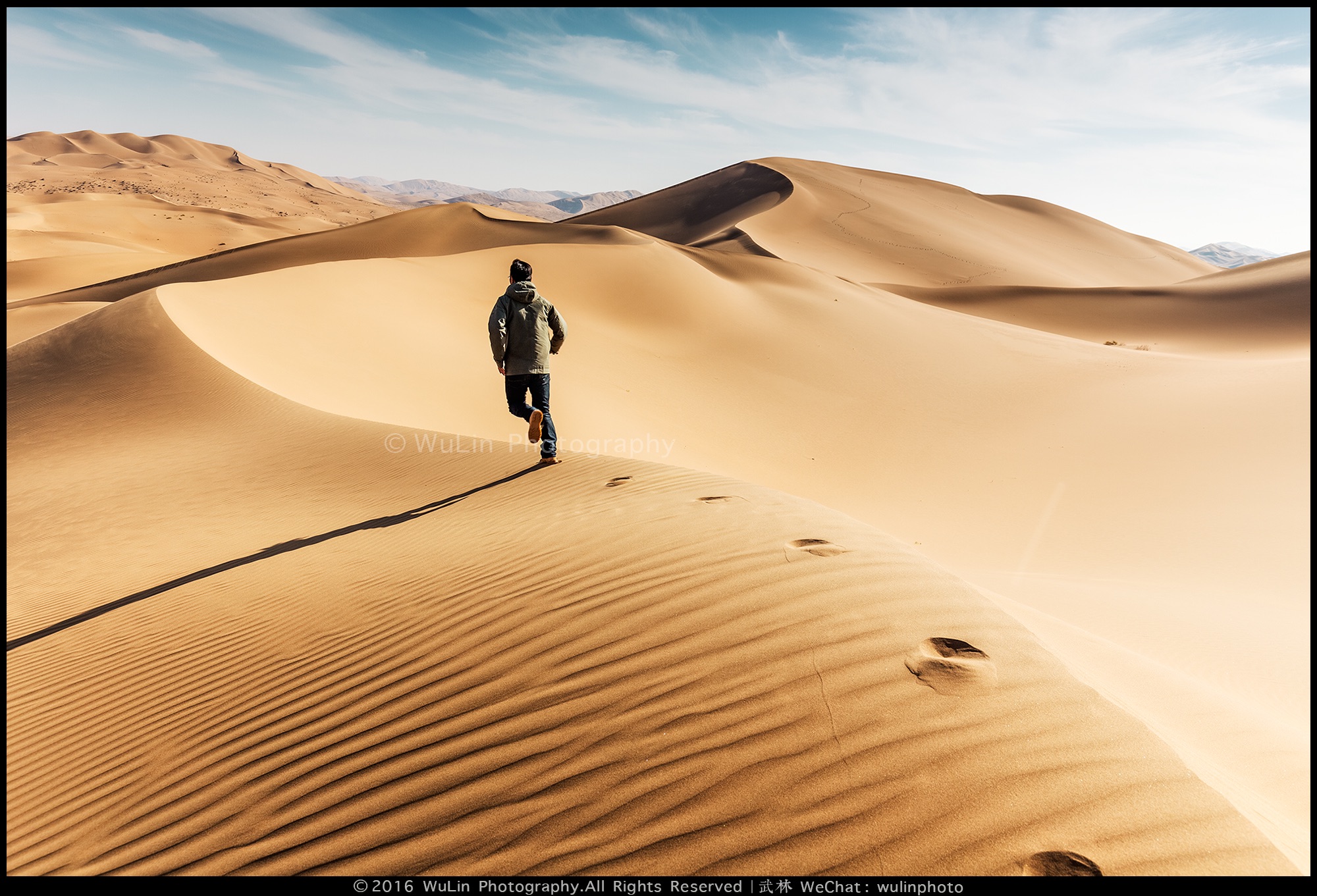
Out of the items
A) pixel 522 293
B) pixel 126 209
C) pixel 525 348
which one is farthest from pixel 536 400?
pixel 126 209

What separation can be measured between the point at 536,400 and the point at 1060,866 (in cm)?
563

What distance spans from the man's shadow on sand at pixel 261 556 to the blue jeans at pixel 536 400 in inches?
10.6

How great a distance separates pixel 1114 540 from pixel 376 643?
338 inches

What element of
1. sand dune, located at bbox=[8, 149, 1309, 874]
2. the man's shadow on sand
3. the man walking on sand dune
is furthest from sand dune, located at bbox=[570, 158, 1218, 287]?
the man's shadow on sand

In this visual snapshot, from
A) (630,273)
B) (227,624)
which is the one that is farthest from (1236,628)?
(630,273)

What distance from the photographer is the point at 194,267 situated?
26344 millimetres

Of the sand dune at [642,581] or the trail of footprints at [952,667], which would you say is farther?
the trail of footprints at [952,667]

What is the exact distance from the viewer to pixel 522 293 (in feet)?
20.8

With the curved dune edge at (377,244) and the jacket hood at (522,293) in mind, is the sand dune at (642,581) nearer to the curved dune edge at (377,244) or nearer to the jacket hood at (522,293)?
the jacket hood at (522,293)

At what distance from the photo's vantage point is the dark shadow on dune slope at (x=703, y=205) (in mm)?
53438

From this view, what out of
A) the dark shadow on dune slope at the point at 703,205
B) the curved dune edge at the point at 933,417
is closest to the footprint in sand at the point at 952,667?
the curved dune edge at the point at 933,417

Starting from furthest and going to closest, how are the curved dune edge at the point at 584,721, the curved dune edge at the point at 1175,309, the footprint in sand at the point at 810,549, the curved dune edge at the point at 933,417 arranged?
the curved dune edge at the point at 1175,309, the curved dune edge at the point at 933,417, the footprint in sand at the point at 810,549, the curved dune edge at the point at 584,721

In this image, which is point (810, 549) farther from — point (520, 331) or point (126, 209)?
point (126, 209)

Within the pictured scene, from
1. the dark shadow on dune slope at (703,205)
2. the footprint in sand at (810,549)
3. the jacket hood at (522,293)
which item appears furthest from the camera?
the dark shadow on dune slope at (703,205)
